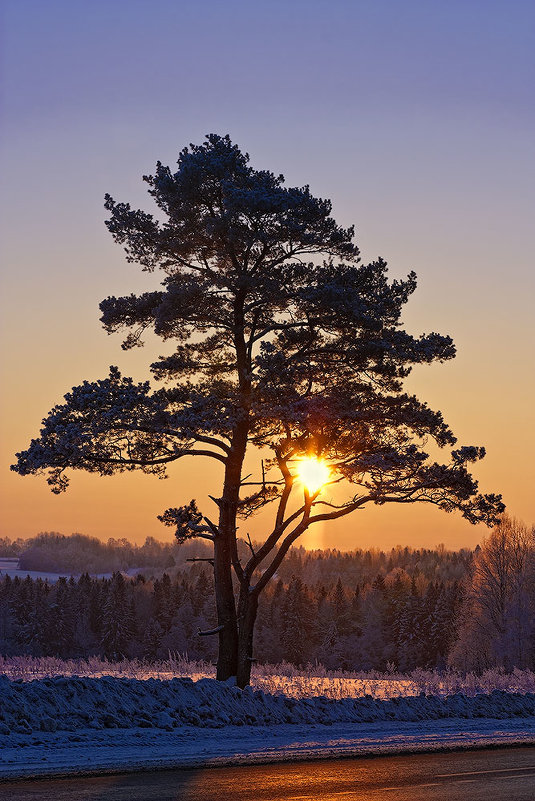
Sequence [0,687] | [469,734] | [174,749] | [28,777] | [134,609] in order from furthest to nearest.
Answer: [134,609] → [469,734] → [0,687] → [174,749] → [28,777]

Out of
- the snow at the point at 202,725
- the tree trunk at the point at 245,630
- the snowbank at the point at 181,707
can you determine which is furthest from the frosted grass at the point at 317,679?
the snow at the point at 202,725

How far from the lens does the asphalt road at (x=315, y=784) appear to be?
39.0 feet

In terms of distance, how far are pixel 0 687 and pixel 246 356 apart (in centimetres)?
1225

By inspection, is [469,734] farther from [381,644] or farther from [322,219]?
[381,644]

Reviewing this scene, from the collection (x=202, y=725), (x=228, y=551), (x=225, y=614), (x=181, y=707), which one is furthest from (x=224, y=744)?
(x=228, y=551)

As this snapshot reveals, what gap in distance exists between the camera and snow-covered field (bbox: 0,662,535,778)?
14.8m

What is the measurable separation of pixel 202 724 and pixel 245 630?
7884mm

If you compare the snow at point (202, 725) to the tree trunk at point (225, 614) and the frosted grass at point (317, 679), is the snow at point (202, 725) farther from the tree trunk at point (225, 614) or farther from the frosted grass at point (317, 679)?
the tree trunk at point (225, 614)

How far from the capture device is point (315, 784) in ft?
42.1

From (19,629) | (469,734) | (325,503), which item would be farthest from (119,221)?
(19,629)

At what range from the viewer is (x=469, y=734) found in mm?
18469

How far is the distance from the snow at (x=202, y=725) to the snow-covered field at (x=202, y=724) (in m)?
0.02

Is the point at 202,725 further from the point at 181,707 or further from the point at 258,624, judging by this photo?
the point at 258,624

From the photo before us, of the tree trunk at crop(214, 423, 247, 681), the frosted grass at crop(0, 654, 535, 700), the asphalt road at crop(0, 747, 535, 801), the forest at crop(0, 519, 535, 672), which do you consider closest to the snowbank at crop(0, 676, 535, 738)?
the frosted grass at crop(0, 654, 535, 700)
